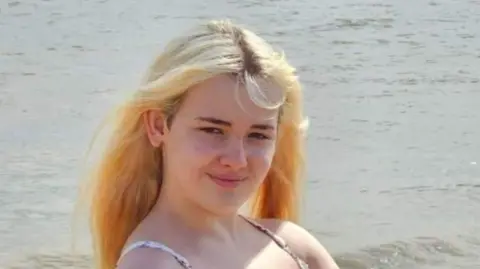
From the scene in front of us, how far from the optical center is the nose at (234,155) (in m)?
2.51

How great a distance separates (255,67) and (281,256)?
488 millimetres

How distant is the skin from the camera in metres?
2.50

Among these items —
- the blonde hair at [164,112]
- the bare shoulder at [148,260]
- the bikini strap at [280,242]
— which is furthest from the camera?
the bikini strap at [280,242]

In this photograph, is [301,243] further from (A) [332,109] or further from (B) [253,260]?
(A) [332,109]

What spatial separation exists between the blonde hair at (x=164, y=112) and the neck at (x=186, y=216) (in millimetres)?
82

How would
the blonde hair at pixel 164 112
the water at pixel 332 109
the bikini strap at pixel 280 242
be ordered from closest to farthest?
the blonde hair at pixel 164 112 → the bikini strap at pixel 280 242 → the water at pixel 332 109

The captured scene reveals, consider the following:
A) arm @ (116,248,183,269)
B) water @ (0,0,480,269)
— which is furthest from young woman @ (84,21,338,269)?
water @ (0,0,480,269)

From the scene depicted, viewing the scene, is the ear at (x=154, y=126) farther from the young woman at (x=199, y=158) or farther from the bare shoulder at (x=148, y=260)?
the bare shoulder at (x=148, y=260)

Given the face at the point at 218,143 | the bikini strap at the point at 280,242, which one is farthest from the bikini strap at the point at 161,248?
the bikini strap at the point at 280,242

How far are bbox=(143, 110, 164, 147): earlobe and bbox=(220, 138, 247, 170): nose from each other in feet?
0.59

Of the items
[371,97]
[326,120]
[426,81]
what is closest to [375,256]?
[326,120]

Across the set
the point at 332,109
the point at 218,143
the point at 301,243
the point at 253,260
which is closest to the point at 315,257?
the point at 301,243

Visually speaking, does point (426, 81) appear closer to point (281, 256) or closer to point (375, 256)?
point (375, 256)

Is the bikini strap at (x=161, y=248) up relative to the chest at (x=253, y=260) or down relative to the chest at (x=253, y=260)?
up
